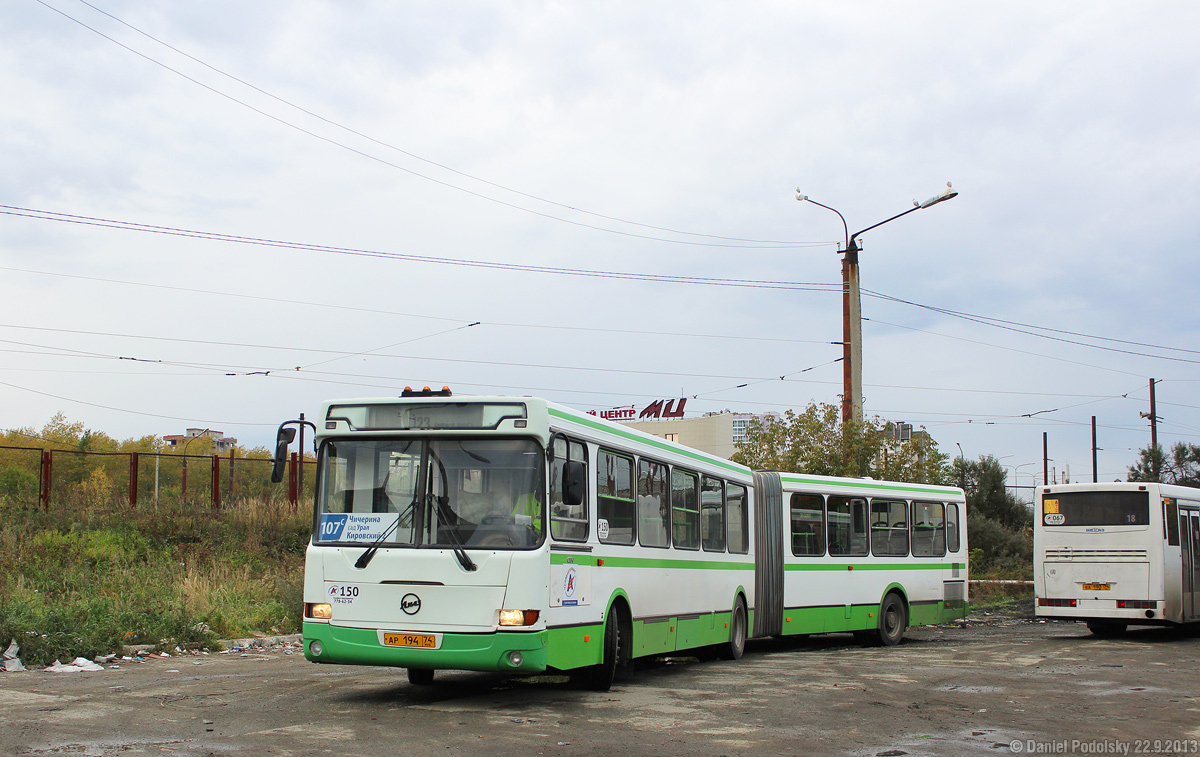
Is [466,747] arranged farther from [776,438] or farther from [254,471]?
[254,471]

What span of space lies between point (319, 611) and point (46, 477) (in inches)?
725

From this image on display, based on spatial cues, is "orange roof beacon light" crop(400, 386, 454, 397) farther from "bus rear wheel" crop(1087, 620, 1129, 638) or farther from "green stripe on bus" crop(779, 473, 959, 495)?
"bus rear wheel" crop(1087, 620, 1129, 638)

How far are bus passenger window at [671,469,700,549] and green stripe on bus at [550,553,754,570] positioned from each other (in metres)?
0.23

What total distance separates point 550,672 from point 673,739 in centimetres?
381

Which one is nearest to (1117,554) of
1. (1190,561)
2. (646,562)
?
(1190,561)

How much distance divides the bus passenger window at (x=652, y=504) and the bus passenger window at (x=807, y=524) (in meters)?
5.23

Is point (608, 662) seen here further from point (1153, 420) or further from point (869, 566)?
point (1153, 420)

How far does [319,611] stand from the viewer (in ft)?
33.3

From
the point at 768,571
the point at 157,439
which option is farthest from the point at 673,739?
the point at 157,439

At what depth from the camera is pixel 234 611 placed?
1775 centimetres

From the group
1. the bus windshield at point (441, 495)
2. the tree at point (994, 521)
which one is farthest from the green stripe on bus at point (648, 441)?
the tree at point (994, 521)

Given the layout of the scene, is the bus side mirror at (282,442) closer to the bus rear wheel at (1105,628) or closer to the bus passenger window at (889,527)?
the bus passenger window at (889,527)

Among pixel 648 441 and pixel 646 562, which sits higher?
pixel 648 441

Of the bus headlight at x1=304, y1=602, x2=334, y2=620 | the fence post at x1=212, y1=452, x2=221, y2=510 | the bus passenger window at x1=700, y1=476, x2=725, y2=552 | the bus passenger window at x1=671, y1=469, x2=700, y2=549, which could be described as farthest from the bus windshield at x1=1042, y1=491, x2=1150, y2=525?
the fence post at x1=212, y1=452, x2=221, y2=510
